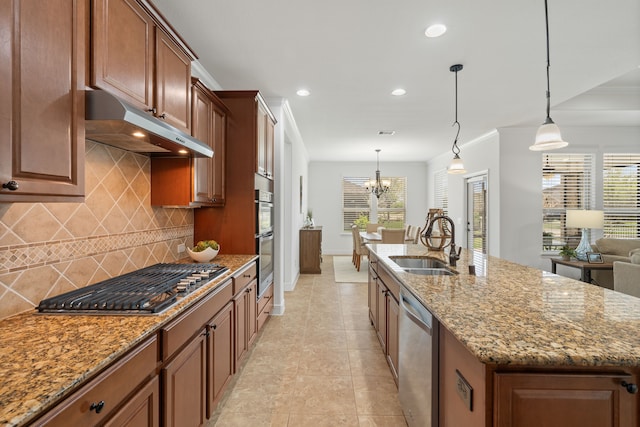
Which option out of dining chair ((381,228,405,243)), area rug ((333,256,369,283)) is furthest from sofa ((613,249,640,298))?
area rug ((333,256,369,283))

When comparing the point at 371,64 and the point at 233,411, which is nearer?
the point at 233,411

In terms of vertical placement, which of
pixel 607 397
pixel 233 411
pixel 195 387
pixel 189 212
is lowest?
pixel 233 411

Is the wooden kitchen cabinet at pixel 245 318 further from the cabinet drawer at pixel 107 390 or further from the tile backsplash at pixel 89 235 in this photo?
the cabinet drawer at pixel 107 390

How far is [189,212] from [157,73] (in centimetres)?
143

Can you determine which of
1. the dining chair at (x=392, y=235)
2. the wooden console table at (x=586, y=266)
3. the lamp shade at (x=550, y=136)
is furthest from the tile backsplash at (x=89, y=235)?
the wooden console table at (x=586, y=266)

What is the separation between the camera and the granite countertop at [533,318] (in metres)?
0.91

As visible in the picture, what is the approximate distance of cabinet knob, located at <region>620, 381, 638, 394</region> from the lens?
921 millimetres

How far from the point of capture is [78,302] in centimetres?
132

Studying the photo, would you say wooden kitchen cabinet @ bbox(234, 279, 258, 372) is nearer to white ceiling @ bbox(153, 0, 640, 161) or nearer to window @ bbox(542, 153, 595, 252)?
white ceiling @ bbox(153, 0, 640, 161)

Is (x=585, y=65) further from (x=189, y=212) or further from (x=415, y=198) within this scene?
(x=415, y=198)

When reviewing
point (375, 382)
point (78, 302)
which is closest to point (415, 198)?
point (375, 382)

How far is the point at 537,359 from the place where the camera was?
90 cm

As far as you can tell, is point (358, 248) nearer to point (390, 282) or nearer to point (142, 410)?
point (390, 282)

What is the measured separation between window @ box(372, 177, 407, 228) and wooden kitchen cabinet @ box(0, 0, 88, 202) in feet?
27.4
